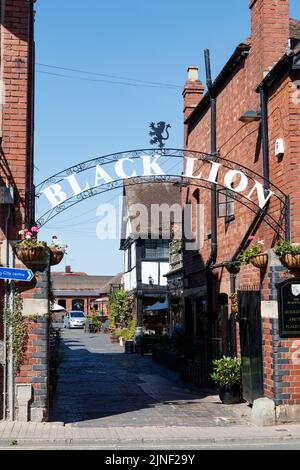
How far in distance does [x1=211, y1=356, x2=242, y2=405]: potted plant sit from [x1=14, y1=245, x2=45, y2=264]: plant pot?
15.1 feet

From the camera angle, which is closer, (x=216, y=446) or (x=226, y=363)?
(x=216, y=446)

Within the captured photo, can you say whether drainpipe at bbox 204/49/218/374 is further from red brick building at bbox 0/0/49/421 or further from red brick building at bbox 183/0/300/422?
red brick building at bbox 0/0/49/421

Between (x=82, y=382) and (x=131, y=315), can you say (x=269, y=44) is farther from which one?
(x=131, y=315)

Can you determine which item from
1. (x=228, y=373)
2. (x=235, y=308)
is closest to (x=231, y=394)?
(x=228, y=373)

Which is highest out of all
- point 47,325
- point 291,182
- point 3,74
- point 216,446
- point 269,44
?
point 269,44

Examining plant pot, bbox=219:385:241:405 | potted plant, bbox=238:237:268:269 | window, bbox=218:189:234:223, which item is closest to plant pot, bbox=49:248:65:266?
potted plant, bbox=238:237:268:269

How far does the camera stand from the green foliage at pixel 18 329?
10961mm

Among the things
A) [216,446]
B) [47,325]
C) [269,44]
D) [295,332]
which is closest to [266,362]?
[295,332]

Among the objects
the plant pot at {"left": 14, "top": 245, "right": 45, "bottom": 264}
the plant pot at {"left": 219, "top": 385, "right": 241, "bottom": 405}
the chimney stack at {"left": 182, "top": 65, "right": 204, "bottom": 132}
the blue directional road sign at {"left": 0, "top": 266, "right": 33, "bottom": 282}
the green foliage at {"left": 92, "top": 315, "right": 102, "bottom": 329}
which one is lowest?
the plant pot at {"left": 219, "top": 385, "right": 241, "bottom": 405}

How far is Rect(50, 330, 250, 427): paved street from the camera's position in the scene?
11703 mm

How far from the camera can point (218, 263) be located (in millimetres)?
16641

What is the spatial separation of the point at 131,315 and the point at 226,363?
2430cm

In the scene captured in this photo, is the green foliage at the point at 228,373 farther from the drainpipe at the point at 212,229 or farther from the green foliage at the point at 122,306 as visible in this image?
the green foliage at the point at 122,306

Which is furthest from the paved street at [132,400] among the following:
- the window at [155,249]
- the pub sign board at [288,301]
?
the window at [155,249]
